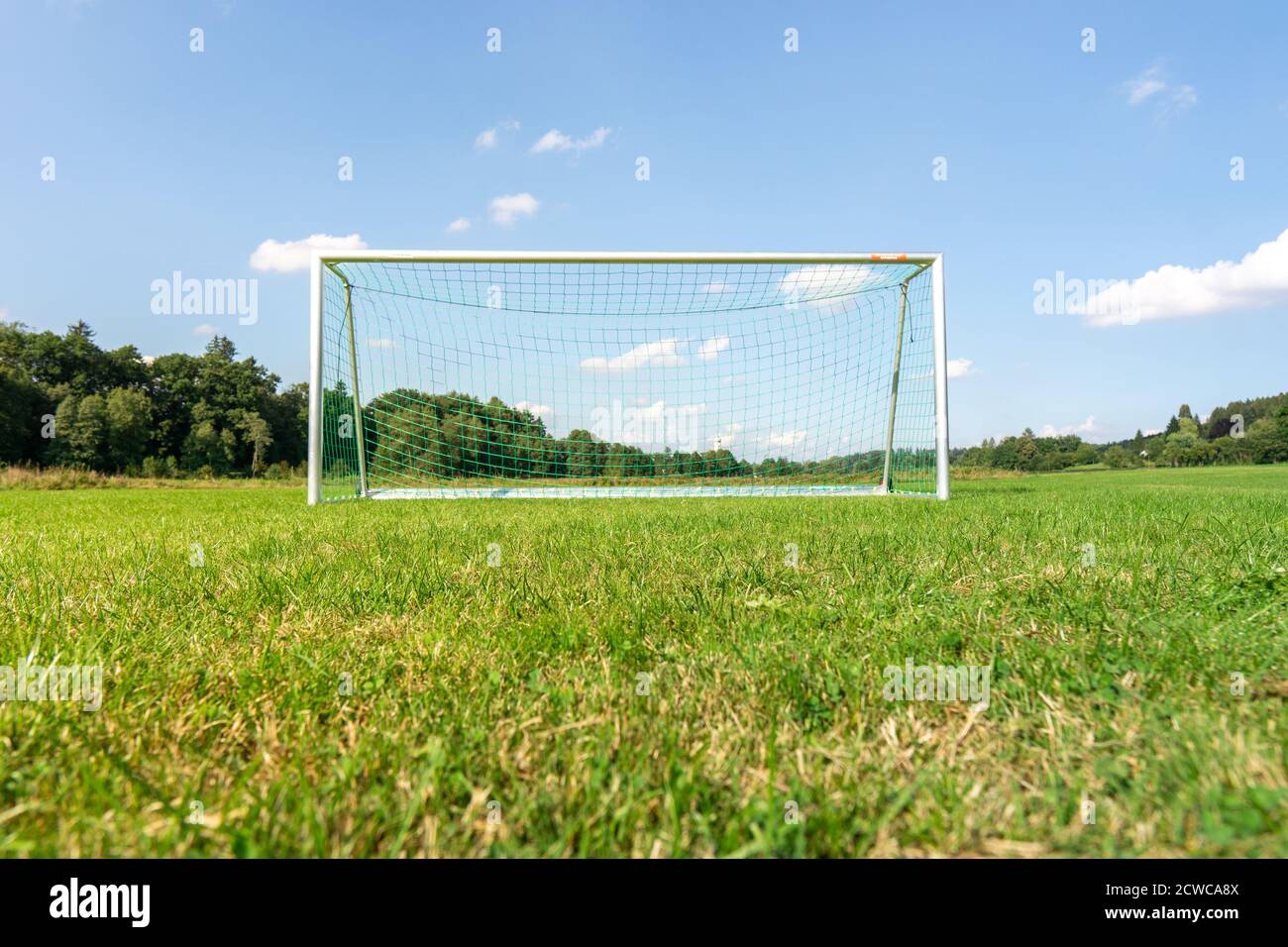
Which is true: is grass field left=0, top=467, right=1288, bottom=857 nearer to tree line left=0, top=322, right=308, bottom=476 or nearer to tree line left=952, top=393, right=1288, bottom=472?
tree line left=0, top=322, right=308, bottom=476

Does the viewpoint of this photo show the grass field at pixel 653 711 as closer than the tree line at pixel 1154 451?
Yes

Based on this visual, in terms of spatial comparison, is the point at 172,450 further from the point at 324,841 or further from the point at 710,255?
the point at 324,841

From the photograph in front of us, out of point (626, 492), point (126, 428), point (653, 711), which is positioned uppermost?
point (126, 428)

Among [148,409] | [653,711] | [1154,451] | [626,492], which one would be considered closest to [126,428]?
[148,409]

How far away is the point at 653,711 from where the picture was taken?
127 cm

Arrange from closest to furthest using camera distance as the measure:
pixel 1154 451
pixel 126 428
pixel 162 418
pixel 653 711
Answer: pixel 653 711 → pixel 126 428 → pixel 162 418 → pixel 1154 451

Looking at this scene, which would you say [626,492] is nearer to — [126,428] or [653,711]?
[653,711]

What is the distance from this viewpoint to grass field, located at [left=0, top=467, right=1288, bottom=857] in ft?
2.94

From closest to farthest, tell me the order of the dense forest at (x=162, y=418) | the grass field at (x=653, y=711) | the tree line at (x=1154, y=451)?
the grass field at (x=653, y=711) < the dense forest at (x=162, y=418) < the tree line at (x=1154, y=451)

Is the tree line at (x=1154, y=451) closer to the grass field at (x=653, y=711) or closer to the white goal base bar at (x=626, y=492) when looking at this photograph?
the white goal base bar at (x=626, y=492)

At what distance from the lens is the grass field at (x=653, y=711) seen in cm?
90

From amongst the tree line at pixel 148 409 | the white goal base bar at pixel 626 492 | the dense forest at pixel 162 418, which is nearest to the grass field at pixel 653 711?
the white goal base bar at pixel 626 492

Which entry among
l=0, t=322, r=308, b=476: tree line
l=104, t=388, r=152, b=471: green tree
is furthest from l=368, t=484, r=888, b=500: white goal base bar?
l=104, t=388, r=152, b=471: green tree

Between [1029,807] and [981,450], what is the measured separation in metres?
53.3
